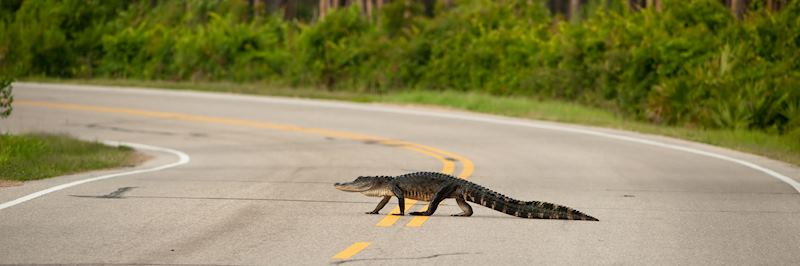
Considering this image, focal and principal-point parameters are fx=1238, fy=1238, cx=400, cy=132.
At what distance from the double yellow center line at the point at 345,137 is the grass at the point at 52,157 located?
465 centimetres

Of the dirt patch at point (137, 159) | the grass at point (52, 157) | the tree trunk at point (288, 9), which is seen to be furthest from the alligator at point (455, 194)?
the tree trunk at point (288, 9)

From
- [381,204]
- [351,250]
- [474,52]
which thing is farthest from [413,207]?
[474,52]

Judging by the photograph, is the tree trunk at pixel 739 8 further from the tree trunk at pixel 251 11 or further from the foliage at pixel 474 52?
the tree trunk at pixel 251 11

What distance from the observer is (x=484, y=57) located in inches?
1425

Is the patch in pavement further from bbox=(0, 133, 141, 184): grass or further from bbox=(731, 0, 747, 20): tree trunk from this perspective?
bbox=(731, 0, 747, 20): tree trunk

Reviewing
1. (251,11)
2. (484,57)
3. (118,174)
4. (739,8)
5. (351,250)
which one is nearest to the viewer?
(351,250)

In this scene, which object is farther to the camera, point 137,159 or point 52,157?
point 137,159

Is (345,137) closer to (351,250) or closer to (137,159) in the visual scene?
(137,159)

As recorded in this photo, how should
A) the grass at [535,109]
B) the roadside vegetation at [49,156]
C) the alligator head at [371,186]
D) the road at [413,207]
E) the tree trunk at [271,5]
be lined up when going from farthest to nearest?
the tree trunk at [271,5], the grass at [535,109], the roadside vegetation at [49,156], the alligator head at [371,186], the road at [413,207]

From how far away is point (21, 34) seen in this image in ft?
138

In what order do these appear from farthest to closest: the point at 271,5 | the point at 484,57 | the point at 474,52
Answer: the point at 271,5
the point at 474,52
the point at 484,57

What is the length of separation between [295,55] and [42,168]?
81.2ft

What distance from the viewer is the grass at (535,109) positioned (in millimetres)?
22172

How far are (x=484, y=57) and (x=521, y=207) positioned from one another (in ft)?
82.9
